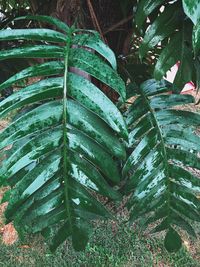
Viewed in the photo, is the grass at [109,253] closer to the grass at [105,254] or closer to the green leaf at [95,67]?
the grass at [105,254]

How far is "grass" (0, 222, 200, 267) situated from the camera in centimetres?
179

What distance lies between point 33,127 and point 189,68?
17.0 inches

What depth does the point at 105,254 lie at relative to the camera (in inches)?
72.2

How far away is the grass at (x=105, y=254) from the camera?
179cm

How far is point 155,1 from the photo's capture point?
90 cm

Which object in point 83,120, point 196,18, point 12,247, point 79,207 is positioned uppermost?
point 196,18

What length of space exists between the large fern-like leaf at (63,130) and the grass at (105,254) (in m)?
1.05

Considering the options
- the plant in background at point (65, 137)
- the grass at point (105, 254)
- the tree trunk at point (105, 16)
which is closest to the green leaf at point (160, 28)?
the plant in background at point (65, 137)

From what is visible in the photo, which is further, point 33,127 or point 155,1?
point 155,1

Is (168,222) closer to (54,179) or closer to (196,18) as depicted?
(54,179)

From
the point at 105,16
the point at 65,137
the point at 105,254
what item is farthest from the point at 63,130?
the point at 105,254

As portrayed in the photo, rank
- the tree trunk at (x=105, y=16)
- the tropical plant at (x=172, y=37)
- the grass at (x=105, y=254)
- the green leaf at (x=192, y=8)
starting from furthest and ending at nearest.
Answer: the grass at (x=105, y=254) < the tree trunk at (x=105, y=16) < the tropical plant at (x=172, y=37) < the green leaf at (x=192, y=8)

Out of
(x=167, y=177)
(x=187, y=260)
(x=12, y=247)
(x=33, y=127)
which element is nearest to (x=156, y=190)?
(x=167, y=177)

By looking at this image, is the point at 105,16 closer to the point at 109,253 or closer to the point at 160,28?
the point at 160,28
